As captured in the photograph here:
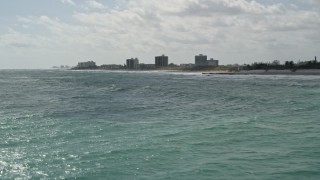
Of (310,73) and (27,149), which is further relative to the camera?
(310,73)

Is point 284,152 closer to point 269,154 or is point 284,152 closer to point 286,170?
point 269,154

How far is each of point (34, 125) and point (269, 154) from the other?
18.9 meters

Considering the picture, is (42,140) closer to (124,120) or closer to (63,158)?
(63,158)

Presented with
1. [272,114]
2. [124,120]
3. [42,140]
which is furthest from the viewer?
[272,114]

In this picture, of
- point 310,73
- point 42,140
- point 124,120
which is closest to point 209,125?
point 124,120

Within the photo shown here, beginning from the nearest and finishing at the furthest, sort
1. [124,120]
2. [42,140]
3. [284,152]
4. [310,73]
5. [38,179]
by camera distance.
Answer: [38,179]
[284,152]
[42,140]
[124,120]
[310,73]

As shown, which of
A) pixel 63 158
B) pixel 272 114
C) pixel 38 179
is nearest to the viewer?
pixel 38 179

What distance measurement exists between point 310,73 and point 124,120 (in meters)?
175

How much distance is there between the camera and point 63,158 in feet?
66.7

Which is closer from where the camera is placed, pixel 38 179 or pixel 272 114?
pixel 38 179

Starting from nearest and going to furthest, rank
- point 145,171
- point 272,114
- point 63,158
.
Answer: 1. point 145,171
2. point 63,158
3. point 272,114

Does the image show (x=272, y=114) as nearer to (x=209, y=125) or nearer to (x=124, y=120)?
(x=209, y=125)

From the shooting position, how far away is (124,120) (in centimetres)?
3475

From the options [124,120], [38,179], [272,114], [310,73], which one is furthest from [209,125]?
[310,73]
